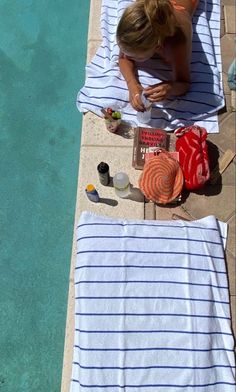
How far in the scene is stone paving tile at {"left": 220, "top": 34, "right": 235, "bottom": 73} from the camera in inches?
154

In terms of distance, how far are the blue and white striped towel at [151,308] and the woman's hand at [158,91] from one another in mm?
1054

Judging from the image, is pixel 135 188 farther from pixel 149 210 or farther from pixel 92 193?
pixel 92 193

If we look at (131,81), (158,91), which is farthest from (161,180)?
(131,81)

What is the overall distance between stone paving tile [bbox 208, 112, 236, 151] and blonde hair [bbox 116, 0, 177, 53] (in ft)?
3.20

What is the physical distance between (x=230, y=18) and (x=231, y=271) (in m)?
2.44

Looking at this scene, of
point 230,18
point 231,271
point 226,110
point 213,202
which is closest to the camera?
point 231,271

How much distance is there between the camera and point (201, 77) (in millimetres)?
3770

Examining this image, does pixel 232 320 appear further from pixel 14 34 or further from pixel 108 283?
pixel 14 34

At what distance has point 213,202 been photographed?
3.40m

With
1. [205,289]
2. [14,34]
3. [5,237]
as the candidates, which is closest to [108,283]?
[205,289]

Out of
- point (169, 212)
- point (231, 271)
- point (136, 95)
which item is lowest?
point (231, 271)

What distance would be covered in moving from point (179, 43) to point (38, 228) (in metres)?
1.84

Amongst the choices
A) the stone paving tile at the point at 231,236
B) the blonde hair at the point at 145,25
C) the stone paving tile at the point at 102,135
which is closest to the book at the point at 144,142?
the stone paving tile at the point at 102,135

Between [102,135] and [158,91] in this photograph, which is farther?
[102,135]
